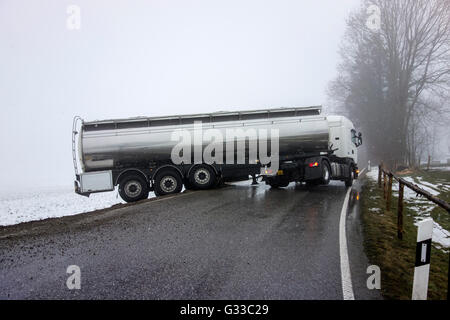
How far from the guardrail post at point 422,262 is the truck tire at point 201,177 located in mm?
9281

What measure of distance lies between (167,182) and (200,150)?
1.92 m

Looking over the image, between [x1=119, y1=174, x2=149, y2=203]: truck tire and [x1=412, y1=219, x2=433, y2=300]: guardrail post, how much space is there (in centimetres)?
997

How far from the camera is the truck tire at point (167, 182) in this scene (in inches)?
449

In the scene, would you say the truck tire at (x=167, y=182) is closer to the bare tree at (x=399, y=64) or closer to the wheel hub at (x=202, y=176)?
the wheel hub at (x=202, y=176)

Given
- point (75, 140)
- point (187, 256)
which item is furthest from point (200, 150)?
point (187, 256)

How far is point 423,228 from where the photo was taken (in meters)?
2.87

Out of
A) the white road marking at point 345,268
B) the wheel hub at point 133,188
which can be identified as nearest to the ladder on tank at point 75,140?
the wheel hub at point 133,188

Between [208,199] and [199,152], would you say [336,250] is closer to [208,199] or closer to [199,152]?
[208,199]

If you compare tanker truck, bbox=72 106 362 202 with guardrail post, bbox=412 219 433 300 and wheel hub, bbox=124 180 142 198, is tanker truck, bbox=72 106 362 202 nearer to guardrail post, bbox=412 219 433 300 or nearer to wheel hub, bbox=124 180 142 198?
wheel hub, bbox=124 180 142 198

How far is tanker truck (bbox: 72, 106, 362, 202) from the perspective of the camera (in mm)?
11109

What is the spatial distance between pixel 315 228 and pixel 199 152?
6.86m

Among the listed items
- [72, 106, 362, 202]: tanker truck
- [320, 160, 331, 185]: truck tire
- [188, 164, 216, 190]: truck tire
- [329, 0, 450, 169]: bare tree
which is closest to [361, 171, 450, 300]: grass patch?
[320, 160, 331, 185]: truck tire

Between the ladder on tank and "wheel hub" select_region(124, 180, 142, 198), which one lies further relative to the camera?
"wheel hub" select_region(124, 180, 142, 198)

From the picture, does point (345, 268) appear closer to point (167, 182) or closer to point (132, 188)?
point (167, 182)
